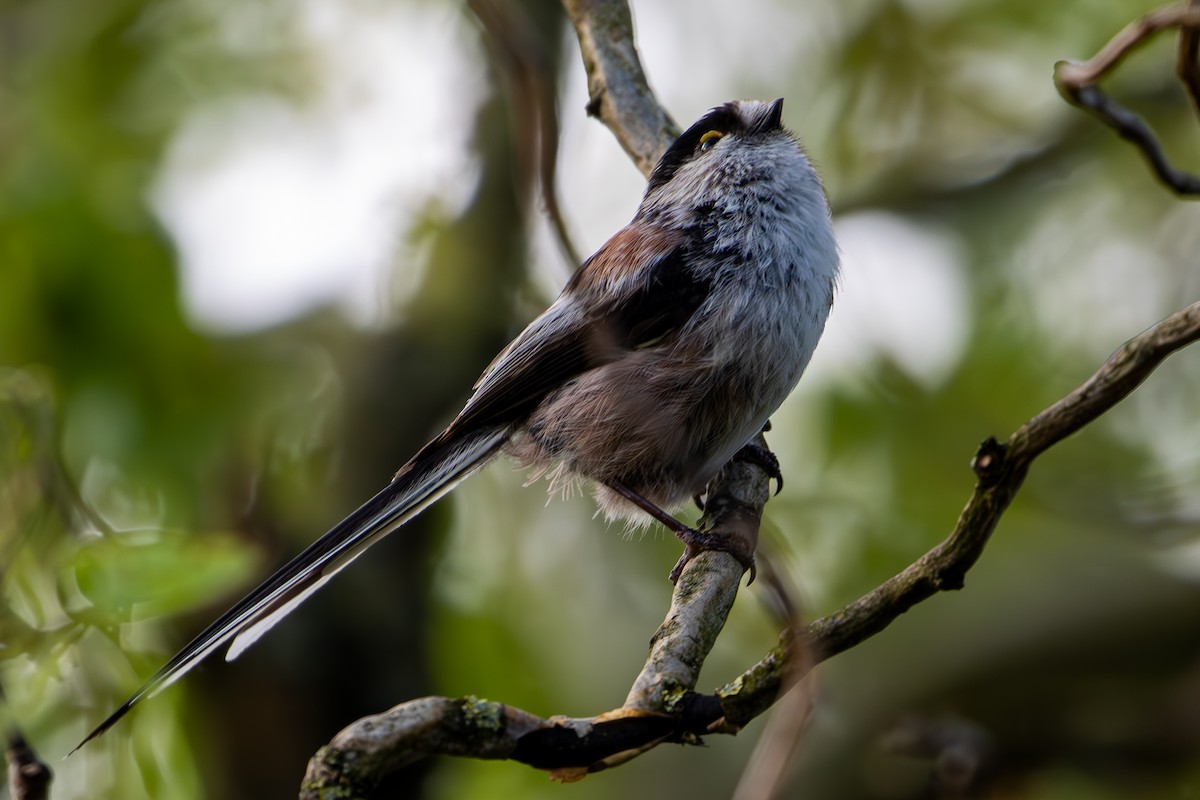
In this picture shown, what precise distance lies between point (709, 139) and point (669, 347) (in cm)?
77

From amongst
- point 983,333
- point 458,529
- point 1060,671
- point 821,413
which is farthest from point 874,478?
point 458,529

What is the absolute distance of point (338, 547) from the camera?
2.99m

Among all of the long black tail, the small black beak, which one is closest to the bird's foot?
the long black tail

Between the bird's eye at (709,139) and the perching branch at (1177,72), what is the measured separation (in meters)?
1.53

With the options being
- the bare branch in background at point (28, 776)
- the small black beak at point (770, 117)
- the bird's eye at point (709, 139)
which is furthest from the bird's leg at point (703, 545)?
the bare branch in background at point (28, 776)

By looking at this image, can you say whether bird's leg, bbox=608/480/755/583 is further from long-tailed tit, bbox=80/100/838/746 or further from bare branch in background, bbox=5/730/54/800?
bare branch in background, bbox=5/730/54/800

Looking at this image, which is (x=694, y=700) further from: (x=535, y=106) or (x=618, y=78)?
(x=618, y=78)

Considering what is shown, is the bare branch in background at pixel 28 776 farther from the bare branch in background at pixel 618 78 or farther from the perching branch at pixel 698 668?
the bare branch in background at pixel 618 78

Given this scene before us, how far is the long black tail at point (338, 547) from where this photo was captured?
8.82 ft

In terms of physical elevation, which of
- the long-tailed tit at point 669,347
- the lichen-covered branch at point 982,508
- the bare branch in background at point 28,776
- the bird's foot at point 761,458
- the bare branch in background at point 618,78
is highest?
the bare branch in background at point 618,78

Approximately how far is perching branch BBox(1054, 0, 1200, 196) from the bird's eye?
1530 mm

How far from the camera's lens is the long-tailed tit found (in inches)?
130

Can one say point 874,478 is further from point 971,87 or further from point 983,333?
point 971,87

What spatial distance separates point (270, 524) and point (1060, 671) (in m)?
3.11
